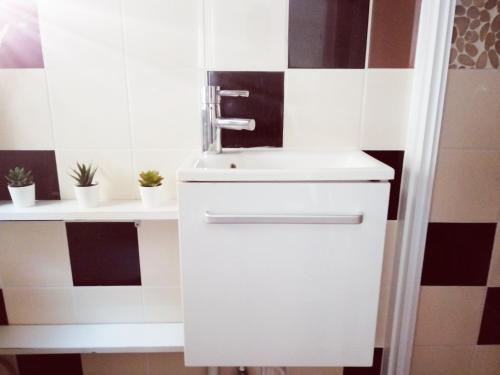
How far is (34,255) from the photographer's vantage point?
43.8 inches

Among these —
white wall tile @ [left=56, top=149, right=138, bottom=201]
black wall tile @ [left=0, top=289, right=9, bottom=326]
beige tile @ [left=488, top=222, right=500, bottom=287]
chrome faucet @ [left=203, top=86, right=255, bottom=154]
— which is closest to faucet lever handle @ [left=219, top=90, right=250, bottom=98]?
chrome faucet @ [left=203, top=86, right=255, bottom=154]

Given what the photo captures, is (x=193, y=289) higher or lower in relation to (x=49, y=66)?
lower

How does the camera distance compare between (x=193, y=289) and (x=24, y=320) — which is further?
(x=24, y=320)

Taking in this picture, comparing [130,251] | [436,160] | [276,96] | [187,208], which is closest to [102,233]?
[130,251]

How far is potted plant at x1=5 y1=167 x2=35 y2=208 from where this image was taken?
97 centimetres

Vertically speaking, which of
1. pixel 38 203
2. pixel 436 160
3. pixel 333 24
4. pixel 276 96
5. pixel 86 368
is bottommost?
pixel 86 368

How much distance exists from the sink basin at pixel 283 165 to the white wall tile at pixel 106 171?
0.24m

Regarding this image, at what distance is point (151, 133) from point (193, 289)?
0.47 metres

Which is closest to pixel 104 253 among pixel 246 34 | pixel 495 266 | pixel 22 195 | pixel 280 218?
pixel 22 195

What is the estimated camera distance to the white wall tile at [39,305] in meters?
1.14

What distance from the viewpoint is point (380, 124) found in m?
1.04

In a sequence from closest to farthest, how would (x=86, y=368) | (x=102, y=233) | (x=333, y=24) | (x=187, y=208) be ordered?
(x=187, y=208), (x=333, y=24), (x=102, y=233), (x=86, y=368)

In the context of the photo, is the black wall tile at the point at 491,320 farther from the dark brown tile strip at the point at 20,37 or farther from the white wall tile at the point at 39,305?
the dark brown tile strip at the point at 20,37

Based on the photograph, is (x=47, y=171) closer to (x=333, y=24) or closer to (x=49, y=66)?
(x=49, y=66)
